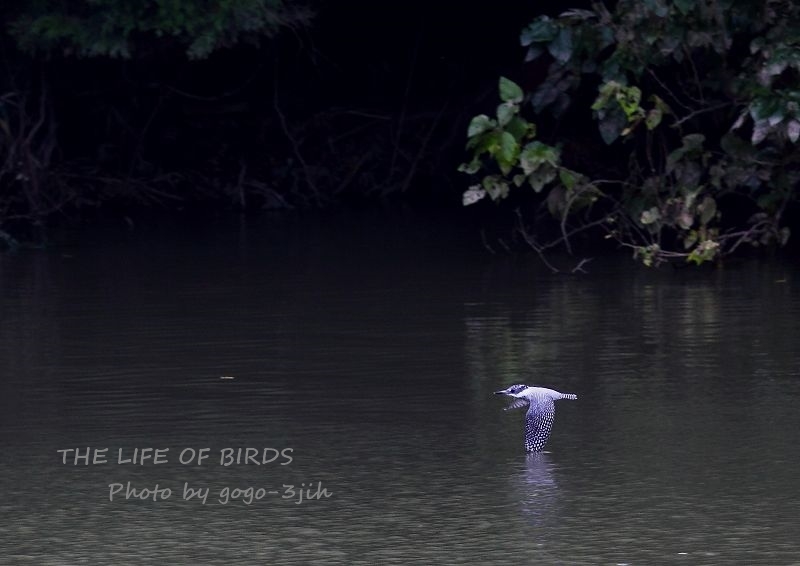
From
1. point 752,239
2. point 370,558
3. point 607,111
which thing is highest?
point 607,111

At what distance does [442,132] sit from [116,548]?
15.7 meters

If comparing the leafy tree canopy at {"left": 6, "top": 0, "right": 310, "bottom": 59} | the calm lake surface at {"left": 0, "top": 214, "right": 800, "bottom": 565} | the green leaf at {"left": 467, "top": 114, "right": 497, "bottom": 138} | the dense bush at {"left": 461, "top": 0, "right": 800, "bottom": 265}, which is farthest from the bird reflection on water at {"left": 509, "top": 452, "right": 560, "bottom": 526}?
the leafy tree canopy at {"left": 6, "top": 0, "right": 310, "bottom": 59}

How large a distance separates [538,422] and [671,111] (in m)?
6.18

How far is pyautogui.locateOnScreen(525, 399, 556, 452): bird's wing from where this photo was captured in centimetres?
652

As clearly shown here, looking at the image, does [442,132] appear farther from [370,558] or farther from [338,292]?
[370,558]

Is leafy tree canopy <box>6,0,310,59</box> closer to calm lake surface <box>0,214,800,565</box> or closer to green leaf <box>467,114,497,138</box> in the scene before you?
calm lake surface <box>0,214,800,565</box>

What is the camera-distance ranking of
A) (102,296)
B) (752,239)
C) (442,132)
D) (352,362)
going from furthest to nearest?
(442,132) → (752,239) → (102,296) → (352,362)

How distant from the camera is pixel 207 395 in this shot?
781 centimetres

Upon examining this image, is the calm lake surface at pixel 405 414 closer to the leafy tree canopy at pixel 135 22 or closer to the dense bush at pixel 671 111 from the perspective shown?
the dense bush at pixel 671 111

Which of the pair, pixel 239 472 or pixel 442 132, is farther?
pixel 442 132

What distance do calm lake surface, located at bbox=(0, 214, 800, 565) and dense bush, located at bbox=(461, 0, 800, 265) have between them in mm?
439

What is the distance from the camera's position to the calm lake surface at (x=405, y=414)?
5.56m

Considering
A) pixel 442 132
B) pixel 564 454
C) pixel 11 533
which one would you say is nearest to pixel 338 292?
pixel 564 454

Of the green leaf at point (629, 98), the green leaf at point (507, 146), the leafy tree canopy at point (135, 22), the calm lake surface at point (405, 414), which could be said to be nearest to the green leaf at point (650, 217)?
the calm lake surface at point (405, 414)
